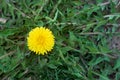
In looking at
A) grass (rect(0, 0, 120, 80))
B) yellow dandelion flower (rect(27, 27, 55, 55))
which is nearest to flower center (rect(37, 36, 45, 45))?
yellow dandelion flower (rect(27, 27, 55, 55))

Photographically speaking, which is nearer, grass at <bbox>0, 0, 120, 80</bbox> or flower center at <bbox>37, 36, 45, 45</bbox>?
flower center at <bbox>37, 36, 45, 45</bbox>

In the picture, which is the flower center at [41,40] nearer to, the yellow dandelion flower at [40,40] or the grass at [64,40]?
the yellow dandelion flower at [40,40]

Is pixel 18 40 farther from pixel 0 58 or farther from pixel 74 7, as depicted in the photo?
pixel 74 7

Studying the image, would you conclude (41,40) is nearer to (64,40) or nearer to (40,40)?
(40,40)

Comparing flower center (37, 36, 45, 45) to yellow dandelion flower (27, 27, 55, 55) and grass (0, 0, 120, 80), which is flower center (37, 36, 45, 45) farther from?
grass (0, 0, 120, 80)

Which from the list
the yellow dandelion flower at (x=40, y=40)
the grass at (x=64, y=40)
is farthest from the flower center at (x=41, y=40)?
the grass at (x=64, y=40)
